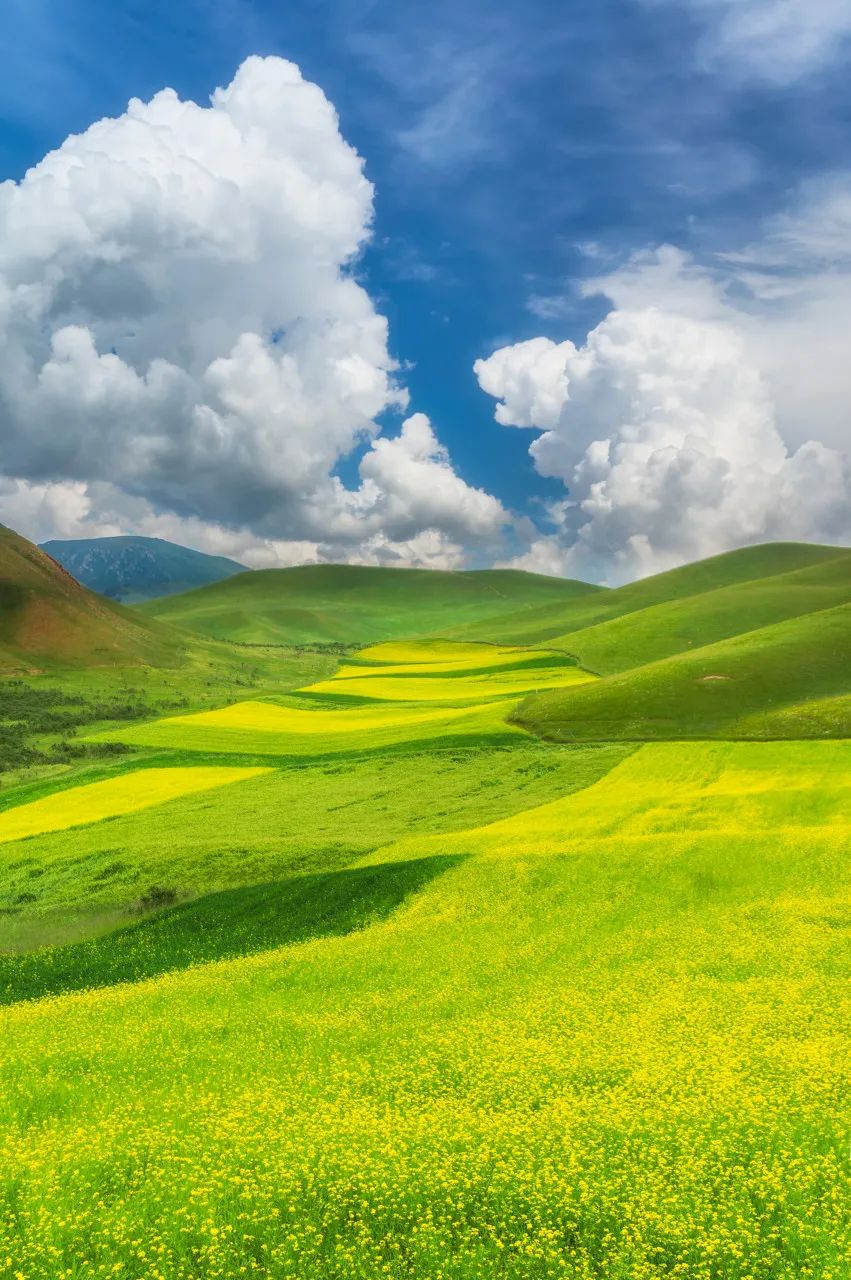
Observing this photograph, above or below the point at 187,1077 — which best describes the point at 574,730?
above

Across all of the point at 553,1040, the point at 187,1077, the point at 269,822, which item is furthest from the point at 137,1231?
the point at 269,822

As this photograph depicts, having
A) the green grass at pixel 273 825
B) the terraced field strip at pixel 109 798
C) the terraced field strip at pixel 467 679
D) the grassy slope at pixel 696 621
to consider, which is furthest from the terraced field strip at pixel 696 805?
the grassy slope at pixel 696 621

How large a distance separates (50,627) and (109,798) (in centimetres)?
11802

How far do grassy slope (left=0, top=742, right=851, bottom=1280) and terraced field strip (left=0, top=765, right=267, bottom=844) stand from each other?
36.1 meters

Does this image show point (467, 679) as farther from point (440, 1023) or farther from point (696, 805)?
point (440, 1023)

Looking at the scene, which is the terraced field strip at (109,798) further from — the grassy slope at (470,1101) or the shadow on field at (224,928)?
the grassy slope at (470,1101)

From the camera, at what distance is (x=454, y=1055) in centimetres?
2436

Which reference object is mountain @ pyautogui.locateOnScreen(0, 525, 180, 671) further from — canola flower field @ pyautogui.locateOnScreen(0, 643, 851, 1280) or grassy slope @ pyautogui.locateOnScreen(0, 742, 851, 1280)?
grassy slope @ pyautogui.locateOnScreen(0, 742, 851, 1280)

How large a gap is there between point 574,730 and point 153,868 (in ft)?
166

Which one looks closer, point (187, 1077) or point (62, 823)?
point (187, 1077)

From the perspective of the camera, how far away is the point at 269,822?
6103 centimetres

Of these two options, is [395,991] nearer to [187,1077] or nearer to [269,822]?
[187,1077]

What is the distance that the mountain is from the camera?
167250mm

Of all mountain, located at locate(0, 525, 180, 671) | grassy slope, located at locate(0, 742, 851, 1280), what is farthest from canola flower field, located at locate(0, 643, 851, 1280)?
mountain, located at locate(0, 525, 180, 671)
